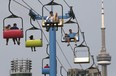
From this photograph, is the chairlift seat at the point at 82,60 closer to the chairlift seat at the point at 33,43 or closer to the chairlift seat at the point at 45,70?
the chairlift seat at the point at 33,43

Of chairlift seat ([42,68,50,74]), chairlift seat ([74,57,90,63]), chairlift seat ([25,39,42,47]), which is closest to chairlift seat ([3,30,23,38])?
chairlift seat ([25,39,42,47])

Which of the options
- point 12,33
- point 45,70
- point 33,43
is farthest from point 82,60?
point 12,33

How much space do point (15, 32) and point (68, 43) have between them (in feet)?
26.7

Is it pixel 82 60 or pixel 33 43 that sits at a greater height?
pixel 33 43

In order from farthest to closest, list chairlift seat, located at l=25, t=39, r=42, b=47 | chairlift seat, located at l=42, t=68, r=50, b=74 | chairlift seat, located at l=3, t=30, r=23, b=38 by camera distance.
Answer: chairlift seat, located at l=42, t=68, r=50, b=74
chairlift seat, located at l=25, t=39, r=42, b=47
chairlift seat, located at l=3, t=30, r=23, b=38

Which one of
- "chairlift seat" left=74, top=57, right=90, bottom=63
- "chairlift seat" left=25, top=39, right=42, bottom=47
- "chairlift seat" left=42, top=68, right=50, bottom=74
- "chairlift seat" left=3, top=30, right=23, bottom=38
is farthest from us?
"chairlift seat" left=42, top=68, right=50, bottom=74

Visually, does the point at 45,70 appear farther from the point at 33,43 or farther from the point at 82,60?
the point at 33,43

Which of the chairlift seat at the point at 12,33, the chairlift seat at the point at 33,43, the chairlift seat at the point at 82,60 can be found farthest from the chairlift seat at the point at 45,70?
the chairlift seat at the point at 12,33

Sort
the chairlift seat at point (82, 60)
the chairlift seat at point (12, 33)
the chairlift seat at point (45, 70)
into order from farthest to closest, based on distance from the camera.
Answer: the chairlift seat at point (45, 70)
the chairlift seat at point (82, 60)
the chairlift seat at point (12, 33)

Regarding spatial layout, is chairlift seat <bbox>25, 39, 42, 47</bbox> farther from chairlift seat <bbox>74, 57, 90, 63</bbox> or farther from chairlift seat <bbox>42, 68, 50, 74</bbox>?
chairlift seat <bbox>42, 68, 50, 74</bbox>

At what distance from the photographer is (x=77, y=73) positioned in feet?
584

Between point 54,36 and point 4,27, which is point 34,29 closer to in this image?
point 4,27

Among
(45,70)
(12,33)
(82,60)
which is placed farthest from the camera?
(45,70)

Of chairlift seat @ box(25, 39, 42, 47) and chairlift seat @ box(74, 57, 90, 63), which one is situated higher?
chairlift seat @ box(25, 39, 42, 47)
